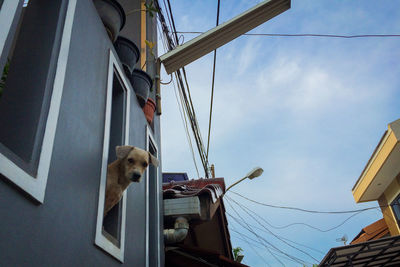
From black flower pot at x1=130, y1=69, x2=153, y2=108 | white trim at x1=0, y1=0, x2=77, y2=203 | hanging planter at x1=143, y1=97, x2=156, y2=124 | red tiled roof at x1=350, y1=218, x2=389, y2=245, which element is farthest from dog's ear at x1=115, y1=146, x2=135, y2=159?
red tiled roof at x1=350, y1=218, x2=389, y2=245

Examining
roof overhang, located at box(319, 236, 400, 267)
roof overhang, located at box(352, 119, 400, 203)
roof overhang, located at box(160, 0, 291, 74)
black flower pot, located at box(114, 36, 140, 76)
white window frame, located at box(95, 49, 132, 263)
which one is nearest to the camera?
white window frame, located at box(95, 49, 132, 263)

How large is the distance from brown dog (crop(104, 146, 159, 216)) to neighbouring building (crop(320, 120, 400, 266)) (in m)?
7.02

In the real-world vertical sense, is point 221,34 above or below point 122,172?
above

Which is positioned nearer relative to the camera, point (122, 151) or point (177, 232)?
point (122, 151)

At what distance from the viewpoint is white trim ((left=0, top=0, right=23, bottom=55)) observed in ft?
6.34

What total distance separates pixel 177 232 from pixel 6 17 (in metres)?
4.19

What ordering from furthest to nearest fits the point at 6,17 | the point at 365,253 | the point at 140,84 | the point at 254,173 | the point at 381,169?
1. the point at 381,169
2. the point at 254,173
3. the point at 365,253
4. the point at 140,84
5. the point at 6,17

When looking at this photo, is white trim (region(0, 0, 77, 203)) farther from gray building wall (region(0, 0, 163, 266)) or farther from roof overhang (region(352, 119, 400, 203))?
roof overhang (region(352, 119, 400, 203))

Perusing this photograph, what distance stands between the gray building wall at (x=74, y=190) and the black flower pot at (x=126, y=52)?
534 mm

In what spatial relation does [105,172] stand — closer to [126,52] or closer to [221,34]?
[126,52]

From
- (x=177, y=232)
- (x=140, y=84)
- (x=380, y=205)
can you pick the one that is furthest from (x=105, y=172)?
(x=380, y=205)

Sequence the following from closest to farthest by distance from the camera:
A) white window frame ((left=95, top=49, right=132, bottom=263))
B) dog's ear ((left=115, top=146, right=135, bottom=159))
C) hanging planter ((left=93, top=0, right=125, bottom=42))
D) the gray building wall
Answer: the gray building wall < white window frame ((left=95, top=49, right=132, bottom=263)) < dog's ear ((left=115, top=146, right=135, bottom=159)) < hanging planter ((left=93, top=0, right=125, bottom=42))

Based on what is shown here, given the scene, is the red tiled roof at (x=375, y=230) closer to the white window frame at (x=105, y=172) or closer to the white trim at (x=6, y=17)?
the white window frame at (x=105, y=172)

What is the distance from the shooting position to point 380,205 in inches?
598
